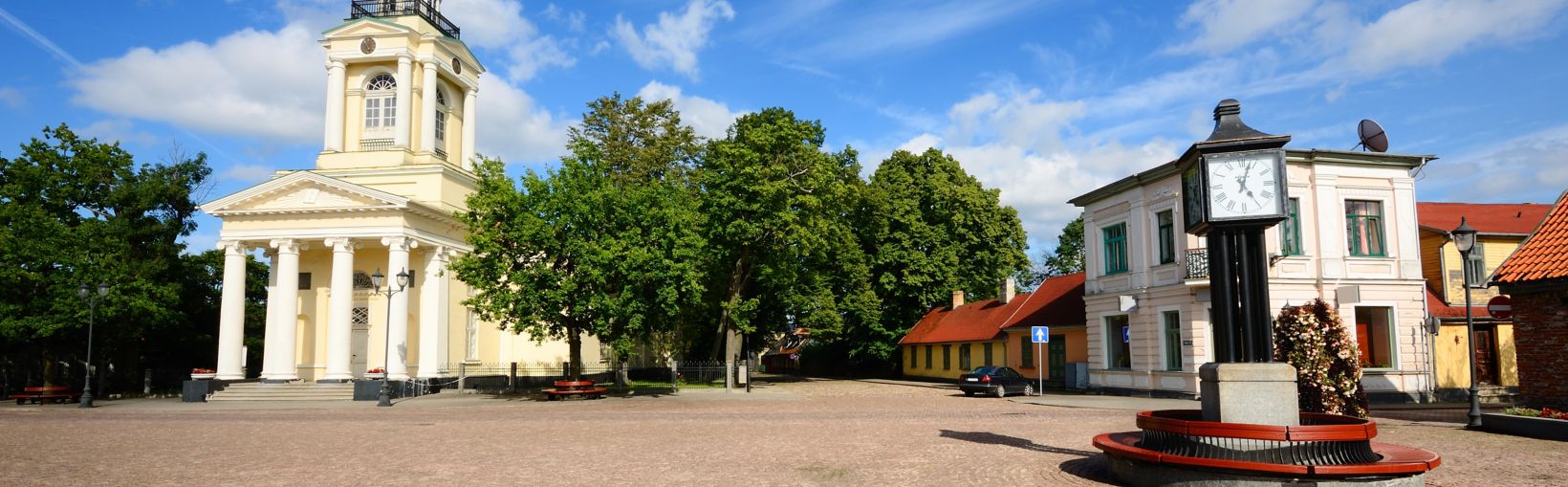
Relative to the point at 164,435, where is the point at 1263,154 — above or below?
above

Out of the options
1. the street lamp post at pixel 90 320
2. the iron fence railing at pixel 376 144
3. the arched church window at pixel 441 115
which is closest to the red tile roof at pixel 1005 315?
the arched church window at pixel 441 115

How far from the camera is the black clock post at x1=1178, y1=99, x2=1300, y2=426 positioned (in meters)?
9.41

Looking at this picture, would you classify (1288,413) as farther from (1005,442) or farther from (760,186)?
(760,186)

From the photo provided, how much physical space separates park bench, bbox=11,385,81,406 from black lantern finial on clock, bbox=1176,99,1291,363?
33.5 meters

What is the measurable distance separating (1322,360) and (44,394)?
3442cm

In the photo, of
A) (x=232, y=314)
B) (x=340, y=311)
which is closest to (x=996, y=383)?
(x=340, y=311)

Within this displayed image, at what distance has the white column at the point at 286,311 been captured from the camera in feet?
108

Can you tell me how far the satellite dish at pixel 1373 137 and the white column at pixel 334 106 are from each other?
116 ft

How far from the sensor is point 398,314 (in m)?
33.7

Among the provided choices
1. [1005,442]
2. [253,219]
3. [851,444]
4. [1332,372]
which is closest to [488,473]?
[851,444]

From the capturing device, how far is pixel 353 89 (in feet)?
124

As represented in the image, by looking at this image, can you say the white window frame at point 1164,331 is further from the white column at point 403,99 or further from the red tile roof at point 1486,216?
the white column at point 403,99

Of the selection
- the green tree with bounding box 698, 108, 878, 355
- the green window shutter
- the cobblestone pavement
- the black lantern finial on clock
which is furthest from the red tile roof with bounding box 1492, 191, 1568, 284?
the green tree with bounding box 698, 108, 878, 355

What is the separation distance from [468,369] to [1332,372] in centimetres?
3075
